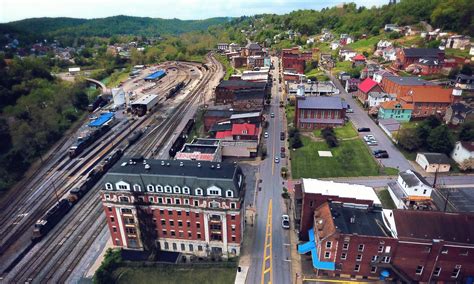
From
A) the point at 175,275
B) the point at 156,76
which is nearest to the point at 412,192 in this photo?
the point at 175,275

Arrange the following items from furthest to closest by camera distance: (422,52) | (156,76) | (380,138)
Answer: (156,76), (422,52), (380,138)

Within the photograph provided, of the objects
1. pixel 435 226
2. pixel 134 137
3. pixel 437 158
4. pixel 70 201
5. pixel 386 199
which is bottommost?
pixel 70 201

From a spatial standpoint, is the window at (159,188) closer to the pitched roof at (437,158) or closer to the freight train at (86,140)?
the freight train at (86,140)

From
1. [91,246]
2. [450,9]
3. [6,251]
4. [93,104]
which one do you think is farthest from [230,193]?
[450,9]

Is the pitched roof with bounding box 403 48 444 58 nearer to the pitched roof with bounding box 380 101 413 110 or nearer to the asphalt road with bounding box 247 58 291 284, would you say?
the pitched roof with bounding box 380 101 413 110

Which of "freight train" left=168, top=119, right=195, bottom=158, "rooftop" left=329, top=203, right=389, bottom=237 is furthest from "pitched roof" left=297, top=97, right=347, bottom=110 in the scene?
"rooftop" left=329, top=203, right=389, bottom=237

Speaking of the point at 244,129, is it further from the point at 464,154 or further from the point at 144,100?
the point at 144,100
